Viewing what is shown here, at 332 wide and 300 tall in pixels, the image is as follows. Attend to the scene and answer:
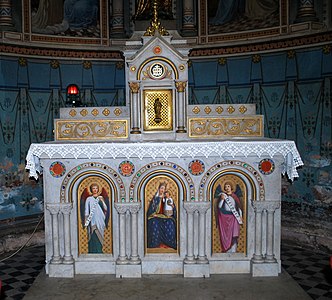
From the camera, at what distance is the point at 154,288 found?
24.5ft

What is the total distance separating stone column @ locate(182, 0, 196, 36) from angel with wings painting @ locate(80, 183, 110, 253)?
602 centimetres

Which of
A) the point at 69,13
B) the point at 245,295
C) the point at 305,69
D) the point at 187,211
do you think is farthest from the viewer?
the point at 69,13

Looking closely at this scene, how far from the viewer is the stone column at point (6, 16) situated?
33.8 ft

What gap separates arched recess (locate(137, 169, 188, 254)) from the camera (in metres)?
8.09

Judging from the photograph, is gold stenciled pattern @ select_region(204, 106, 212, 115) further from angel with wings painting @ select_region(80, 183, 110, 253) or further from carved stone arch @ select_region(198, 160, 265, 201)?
angel with wings painting @ select_region(80, 183, 110, 253)

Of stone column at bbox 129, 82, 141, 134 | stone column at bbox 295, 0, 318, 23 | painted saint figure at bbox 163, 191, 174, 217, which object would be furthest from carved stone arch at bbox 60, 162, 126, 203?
stone column at bbox 295, 0, 318, 23

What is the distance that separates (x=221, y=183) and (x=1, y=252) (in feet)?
19.3

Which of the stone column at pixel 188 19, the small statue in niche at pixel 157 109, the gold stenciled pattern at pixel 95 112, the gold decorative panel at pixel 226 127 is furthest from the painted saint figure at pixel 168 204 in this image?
the stone column at pixel 188 19

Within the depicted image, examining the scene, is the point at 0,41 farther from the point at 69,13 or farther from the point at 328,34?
the point at 328,34

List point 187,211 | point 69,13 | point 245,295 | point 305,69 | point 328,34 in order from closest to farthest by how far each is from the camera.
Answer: point 245,295 → point 187,211 → point 328,34 → point 305,69 → point 69,13

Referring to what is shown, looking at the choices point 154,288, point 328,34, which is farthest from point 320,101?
point 154,288

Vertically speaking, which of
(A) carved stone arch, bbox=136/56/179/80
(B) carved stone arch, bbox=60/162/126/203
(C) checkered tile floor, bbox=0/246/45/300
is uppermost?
(A) carved stone arch, bbox=136/56/179/80

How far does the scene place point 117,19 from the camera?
11.9 metres

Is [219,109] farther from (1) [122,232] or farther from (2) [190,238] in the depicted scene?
(1) [122,232]
